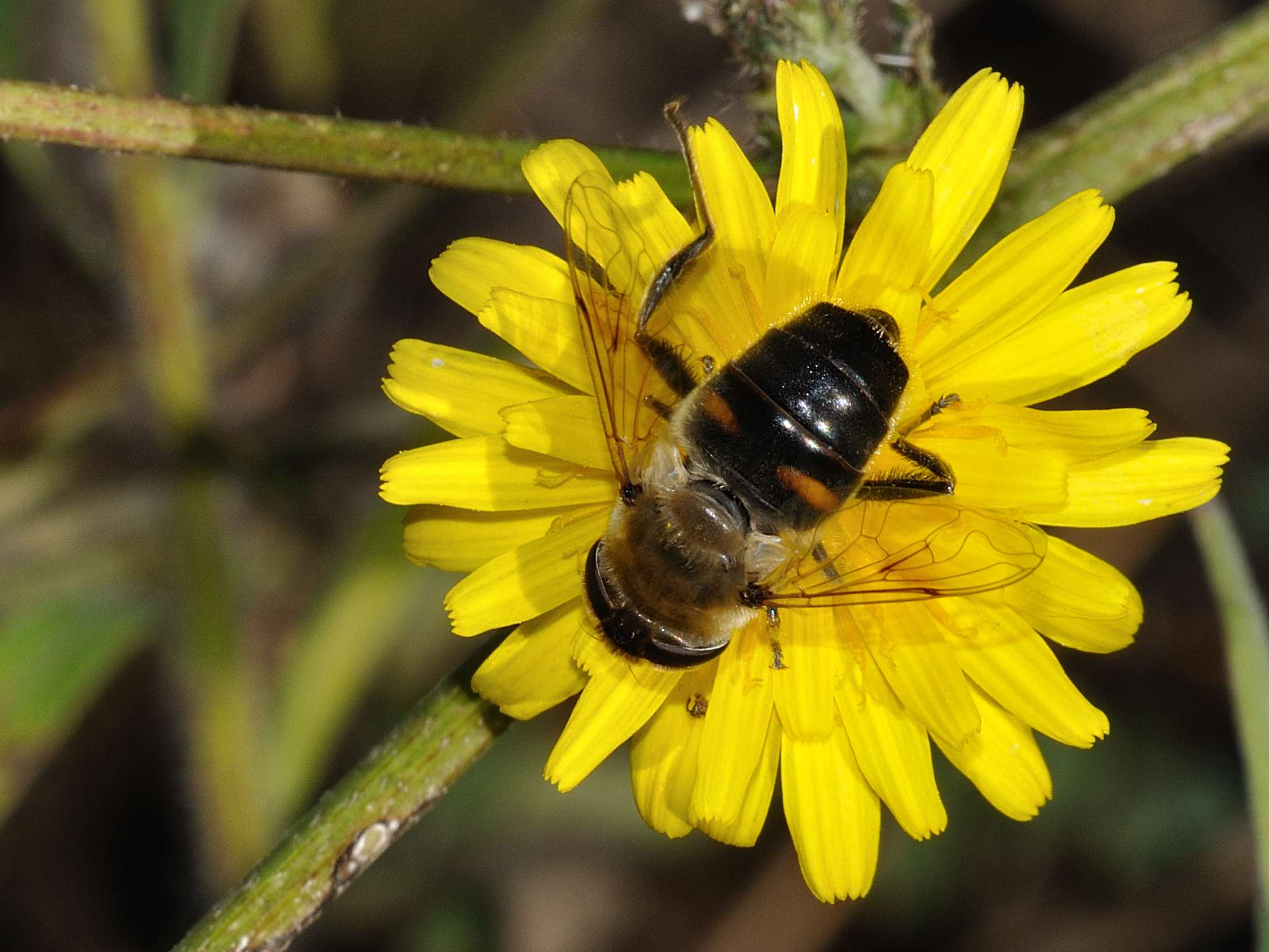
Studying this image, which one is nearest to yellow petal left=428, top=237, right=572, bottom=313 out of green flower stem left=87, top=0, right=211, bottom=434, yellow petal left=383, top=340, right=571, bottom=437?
yellow petal left=383, top=340, right=571, bottom=437

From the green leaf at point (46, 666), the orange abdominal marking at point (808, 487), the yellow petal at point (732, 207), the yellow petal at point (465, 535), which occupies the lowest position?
the green leaf at point (46, 666)

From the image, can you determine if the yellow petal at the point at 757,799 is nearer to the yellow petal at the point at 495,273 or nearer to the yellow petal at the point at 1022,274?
the yellow petal at the point at 1022,274

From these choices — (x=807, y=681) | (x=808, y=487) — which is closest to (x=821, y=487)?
(x=808, y=487)

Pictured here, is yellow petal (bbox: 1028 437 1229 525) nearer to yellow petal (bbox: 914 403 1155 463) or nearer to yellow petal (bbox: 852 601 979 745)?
yellow petal (bbox: 914 403 1155 463)

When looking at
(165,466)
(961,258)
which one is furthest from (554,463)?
(165,466)

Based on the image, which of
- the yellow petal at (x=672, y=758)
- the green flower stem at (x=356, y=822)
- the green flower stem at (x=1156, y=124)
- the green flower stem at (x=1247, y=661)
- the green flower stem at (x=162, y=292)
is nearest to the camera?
the green flower stem at (x=356, y=822)

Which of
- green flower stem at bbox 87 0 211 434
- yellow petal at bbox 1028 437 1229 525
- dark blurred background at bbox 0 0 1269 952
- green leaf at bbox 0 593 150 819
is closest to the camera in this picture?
yellow petal at bbox 1028 437 1229 525

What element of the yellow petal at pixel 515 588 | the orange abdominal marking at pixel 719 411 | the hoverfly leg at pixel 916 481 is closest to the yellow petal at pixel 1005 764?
the hoverfly leg at pixel 916 481

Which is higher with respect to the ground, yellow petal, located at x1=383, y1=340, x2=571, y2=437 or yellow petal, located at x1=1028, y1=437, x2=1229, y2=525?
yellow petal, located at x1=1028, y1=437, x2=1229, y2=525
